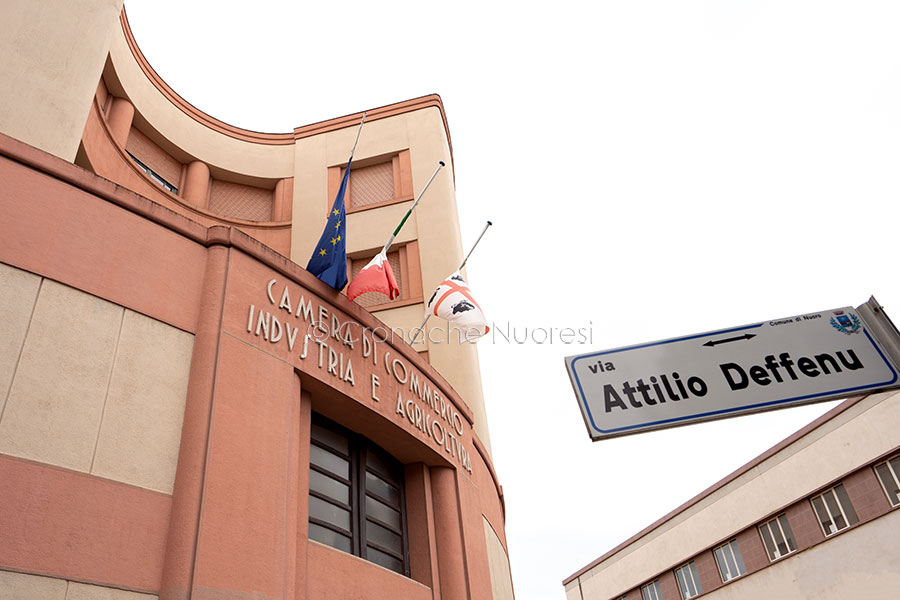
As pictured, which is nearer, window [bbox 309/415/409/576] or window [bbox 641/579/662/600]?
window [bbox 309/415/409/576]

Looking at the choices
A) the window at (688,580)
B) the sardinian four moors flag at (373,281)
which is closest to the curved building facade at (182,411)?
the sardinian four moors flag at (373,281)

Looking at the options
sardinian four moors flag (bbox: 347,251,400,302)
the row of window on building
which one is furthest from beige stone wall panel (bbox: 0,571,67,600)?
the row of window on building

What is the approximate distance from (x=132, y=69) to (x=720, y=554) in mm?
25553

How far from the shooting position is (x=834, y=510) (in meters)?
21.5

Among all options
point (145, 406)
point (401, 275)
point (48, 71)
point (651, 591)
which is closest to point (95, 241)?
point (145, 406)

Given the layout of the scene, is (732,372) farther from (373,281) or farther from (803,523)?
(803,523)

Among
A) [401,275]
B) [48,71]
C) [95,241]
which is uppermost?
[401,275]

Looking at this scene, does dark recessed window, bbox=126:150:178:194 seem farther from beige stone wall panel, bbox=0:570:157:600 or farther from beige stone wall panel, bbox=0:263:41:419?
beige stone wall panel, bbox=0:570:157:600

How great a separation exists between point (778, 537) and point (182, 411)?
74.3ft

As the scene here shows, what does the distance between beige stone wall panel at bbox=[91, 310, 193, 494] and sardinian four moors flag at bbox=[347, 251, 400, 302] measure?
3199mm

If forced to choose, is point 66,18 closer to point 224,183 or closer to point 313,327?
point 313,327

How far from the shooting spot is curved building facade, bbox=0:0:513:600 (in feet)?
20.4

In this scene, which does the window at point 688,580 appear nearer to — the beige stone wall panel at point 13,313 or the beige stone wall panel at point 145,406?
the beige stone wall panel at point 145,406

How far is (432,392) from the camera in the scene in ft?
37.6
